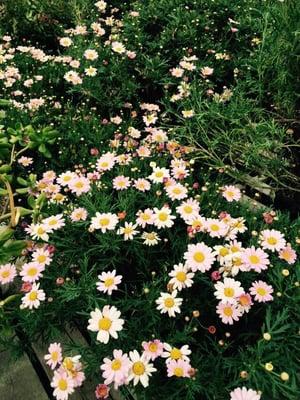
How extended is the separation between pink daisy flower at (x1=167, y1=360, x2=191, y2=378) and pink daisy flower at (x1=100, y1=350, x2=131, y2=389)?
122mm

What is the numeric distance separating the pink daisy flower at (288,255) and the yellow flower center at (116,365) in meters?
0.67

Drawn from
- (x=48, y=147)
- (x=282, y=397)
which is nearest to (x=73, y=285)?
(x=282, y=397)

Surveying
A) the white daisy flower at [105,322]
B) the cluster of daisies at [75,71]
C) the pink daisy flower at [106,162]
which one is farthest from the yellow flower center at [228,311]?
the cluster of daisies at [75,71]

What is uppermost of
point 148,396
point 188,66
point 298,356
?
point 188,66

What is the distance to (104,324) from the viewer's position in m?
1.34

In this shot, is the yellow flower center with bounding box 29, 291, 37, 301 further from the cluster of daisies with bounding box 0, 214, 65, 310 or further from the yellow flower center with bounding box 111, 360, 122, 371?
the yellow flower center with bounding box 111, 360, 122, 371

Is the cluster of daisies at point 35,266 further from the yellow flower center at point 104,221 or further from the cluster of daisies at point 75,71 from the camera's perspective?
the cluster of daisies at point 75,71

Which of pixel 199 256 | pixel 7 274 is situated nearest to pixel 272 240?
pixel 199 256

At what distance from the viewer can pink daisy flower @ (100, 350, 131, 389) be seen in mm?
1255

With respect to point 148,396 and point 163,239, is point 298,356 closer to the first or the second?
point 148,396

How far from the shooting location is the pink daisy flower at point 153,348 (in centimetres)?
131

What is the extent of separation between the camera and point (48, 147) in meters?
2.28

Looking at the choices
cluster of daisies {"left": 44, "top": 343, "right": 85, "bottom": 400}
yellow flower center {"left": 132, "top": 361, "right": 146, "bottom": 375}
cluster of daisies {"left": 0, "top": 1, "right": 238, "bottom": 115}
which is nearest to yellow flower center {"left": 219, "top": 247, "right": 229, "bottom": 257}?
yellow flower center {"left": 132, "top": 361, "right": 146, "bottom": 375}

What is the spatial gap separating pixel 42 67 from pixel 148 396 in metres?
2.19
